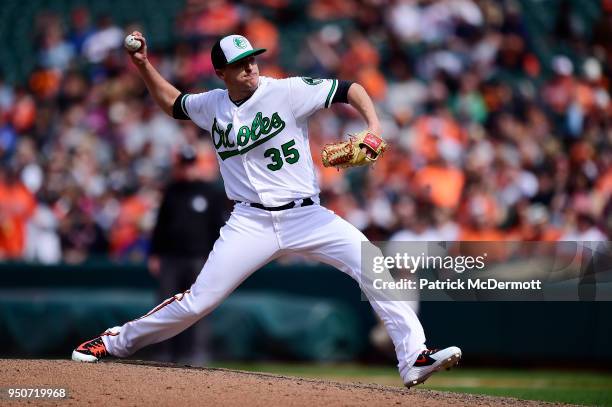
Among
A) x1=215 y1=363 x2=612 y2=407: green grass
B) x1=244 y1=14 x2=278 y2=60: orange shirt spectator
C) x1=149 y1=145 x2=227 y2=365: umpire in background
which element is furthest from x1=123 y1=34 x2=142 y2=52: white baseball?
x1=244 y1=14 x2=278 y2=60: orange shirt spectator

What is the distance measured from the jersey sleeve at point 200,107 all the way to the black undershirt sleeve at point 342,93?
0.78 metres

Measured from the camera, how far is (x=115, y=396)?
5703mm

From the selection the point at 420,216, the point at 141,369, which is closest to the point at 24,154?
the point at 420,216

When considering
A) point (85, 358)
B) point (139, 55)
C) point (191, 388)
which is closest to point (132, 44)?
point (139, 55)

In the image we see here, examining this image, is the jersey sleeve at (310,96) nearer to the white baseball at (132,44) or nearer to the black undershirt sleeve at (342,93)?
the black undershirt sleeve at (342,93)

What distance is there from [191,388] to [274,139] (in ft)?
4.88

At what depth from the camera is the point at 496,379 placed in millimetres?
9703

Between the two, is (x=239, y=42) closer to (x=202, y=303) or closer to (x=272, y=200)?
(x=272, y=200)

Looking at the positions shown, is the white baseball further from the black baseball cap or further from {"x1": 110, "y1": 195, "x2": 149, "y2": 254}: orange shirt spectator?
{"x1": 110, "y1": 195, "x2": 149, "y2": 254}: orange shirt spectator

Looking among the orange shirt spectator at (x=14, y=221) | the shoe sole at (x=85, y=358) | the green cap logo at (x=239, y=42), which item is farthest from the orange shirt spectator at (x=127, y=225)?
the green cap logo at (x=239, y=42)

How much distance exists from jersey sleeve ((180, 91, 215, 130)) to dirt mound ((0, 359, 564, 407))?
1509 mm

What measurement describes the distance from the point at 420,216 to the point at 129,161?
13.8 ft

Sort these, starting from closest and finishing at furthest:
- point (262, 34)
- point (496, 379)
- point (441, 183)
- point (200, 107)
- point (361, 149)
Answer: point (361, 149) → point (200, 107) → point (496, 379) → point (441, 183) → point (262, 34)

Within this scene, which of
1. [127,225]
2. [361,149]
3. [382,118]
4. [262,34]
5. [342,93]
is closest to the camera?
[361,149]
